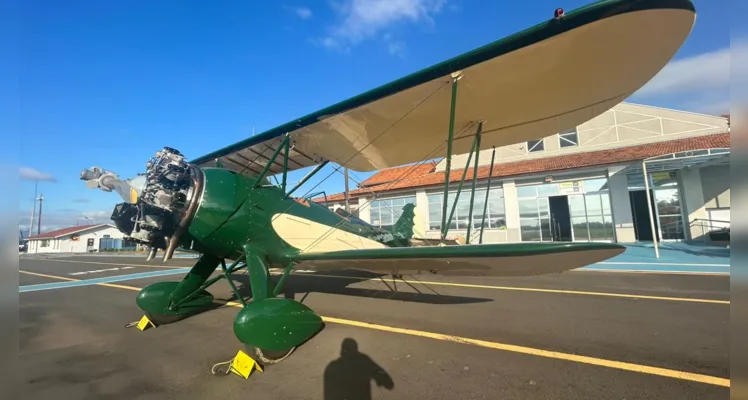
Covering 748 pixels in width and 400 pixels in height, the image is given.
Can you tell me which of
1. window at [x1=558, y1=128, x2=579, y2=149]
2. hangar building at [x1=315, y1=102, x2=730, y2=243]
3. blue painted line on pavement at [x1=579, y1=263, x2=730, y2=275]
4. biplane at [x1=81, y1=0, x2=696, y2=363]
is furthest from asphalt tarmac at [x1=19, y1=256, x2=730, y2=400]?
window at [x1=558, y1=128, x2=579, y2=149]

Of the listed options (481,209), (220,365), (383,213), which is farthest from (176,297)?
(383,213)

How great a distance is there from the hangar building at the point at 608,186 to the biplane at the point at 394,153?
8603 mm

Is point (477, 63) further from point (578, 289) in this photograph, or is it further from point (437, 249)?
point (578, 289)

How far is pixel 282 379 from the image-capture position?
3.02m

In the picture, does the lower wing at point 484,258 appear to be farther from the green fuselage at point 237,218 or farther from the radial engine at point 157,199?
the radial engine at point 157,199

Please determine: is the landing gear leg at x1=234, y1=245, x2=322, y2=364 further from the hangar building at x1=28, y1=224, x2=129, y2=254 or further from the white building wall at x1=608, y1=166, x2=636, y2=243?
the hangar building at x1=28, y1=224, x2=129, y2=254

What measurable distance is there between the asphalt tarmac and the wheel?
10 centimetres

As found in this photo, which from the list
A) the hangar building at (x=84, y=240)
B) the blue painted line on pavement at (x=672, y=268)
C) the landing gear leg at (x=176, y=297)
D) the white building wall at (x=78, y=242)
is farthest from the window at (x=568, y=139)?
the white building wall at (x=78, y=242)

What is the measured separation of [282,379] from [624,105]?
21447 millimetres

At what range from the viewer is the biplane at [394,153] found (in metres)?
2.95

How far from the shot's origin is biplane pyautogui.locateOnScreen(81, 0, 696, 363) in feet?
9.66

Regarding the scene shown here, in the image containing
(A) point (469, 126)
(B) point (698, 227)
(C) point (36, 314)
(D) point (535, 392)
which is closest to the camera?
(D) point (535, 392)

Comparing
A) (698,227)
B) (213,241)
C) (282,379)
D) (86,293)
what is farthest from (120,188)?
(698,227)

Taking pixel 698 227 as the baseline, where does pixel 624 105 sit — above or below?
above
